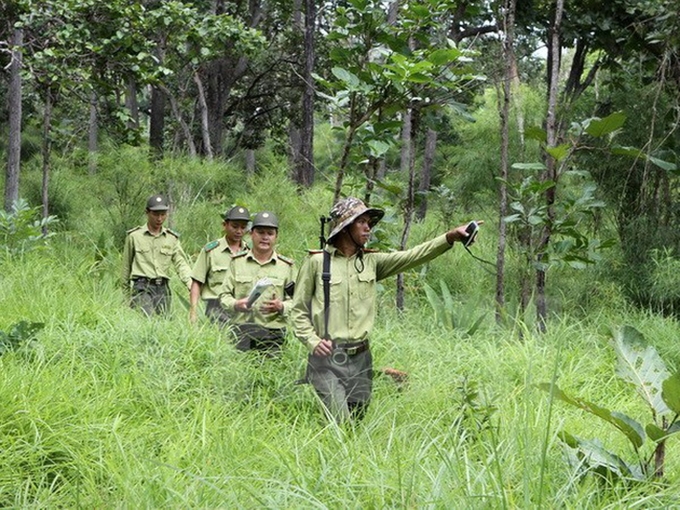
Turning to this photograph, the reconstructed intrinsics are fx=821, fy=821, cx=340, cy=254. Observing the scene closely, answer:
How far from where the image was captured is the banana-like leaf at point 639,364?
8.66 ft

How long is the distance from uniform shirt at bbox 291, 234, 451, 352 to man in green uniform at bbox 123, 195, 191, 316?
245cm

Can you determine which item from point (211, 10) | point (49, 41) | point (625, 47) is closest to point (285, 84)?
point (211, 10)

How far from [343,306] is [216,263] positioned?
180cm

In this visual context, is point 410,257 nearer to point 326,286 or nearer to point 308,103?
point 326,286

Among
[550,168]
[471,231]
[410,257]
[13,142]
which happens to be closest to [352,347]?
[410,257]

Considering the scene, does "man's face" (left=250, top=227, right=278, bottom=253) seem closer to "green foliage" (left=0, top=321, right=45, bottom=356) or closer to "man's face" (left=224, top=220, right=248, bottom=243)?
"man's face" (left=224, top=220, right=248, bottom=243)

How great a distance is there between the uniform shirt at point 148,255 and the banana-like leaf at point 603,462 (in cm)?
404

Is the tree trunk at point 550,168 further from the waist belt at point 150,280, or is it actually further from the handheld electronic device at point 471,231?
the waist belt at point 150,280

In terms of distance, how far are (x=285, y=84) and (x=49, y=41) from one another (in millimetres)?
9819

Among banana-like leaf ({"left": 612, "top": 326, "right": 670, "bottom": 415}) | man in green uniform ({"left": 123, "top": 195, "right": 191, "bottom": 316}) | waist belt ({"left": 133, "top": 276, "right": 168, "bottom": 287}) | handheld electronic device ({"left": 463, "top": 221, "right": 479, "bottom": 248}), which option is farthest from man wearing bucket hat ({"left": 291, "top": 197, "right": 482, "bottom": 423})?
waist belt ({"left": 133, "top": 276, "right": 168, "bottom": 287})

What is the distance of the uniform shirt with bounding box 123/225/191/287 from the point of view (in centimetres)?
625

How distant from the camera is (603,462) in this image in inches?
105

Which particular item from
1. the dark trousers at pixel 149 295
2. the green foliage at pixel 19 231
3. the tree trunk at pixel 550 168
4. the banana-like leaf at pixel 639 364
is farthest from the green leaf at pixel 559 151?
the green foliage at pixel 19 231

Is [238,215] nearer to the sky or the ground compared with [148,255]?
nearer to the sky
